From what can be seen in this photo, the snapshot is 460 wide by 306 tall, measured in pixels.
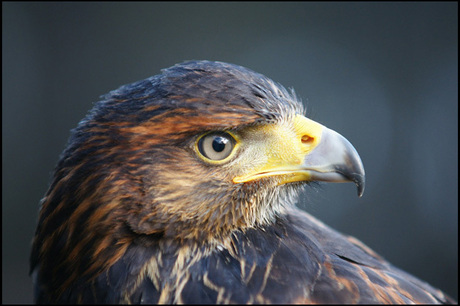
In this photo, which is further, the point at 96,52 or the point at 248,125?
the point at 96,52

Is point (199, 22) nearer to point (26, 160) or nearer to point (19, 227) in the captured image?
point (26, 160)

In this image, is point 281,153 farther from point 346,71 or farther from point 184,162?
point 346,71

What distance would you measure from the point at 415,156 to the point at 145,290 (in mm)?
4285

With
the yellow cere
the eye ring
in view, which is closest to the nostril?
the yellow cere

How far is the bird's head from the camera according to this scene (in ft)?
5.16

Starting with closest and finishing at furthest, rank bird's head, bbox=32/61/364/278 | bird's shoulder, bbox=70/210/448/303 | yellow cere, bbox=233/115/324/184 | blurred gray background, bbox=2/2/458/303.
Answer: bird's shoulder, bbox=70/210/448/303
bird's head, bbox=32/61/364/278
yellow cere, bbox=233/115/324/184
blurred gray background, bbox=2/2/458/303

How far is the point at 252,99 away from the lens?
164cm

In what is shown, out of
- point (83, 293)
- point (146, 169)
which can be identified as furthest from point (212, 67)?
point (83, 293)

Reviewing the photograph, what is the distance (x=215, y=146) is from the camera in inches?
64.2

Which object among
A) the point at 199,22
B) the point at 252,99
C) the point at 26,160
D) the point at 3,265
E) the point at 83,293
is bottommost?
the point at 3,265

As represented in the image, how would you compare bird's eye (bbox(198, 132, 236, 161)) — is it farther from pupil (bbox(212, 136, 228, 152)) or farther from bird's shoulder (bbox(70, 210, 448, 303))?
bird's shoulder (bbox(70, 210, 448, 303))

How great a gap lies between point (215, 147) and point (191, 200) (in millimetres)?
222

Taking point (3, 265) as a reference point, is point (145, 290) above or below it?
above

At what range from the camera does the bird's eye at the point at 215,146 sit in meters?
1.62
